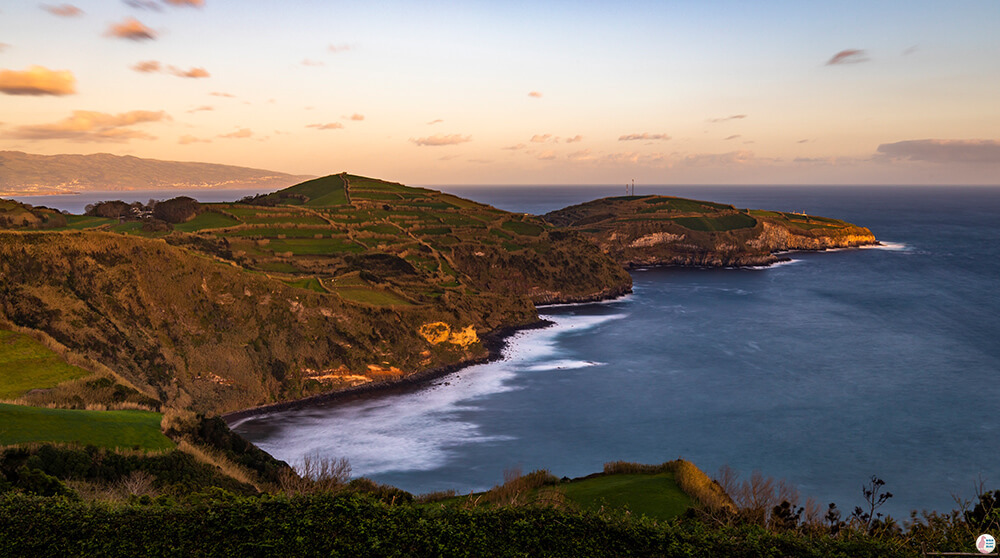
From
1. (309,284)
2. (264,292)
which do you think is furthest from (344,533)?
(309,284)

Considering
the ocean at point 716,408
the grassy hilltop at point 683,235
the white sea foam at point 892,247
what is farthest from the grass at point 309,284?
the white sea foam at point 892,247

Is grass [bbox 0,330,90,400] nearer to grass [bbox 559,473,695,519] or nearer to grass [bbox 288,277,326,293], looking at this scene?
grass [bbox 559,473,695,519]

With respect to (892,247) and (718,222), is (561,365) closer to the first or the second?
(718,222)

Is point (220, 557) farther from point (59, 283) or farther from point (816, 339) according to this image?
point (816, 339)

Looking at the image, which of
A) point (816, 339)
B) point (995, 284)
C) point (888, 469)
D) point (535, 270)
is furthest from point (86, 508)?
point (995, 284)

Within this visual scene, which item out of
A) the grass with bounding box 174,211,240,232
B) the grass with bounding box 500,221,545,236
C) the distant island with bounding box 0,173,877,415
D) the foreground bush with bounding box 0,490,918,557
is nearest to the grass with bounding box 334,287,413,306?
the distant island with bounding box 0,173,877,415
